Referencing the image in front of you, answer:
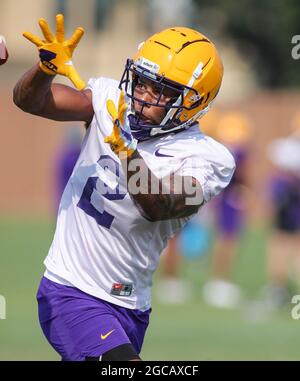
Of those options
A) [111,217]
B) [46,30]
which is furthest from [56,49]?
[111,217]

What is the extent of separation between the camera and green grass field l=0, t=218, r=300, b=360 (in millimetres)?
7277

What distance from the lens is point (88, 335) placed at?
4141mm

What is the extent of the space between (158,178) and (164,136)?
16.8 inches

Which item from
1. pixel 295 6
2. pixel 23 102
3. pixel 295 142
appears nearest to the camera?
pixel 23 102

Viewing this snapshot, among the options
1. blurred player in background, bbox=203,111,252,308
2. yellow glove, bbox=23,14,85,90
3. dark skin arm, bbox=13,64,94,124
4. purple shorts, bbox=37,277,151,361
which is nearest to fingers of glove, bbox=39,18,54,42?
yellow glove, bbox=23,14,85,90

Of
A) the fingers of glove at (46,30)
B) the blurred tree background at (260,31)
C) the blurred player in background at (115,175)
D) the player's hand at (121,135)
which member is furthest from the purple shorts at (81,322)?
the blurred tree background at (260,31)

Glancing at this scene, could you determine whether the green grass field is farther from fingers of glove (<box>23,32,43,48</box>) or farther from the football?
fingers of glove (<box>23,32,43,48</box>)

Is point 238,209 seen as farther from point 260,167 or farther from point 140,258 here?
point 260,167

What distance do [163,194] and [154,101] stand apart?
489 mm

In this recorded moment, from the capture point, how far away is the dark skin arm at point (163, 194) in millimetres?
3912

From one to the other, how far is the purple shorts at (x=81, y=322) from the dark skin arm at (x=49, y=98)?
2.43 ft

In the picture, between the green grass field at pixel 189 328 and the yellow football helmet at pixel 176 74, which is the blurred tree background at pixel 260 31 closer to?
the green grass field at pixel 189 328

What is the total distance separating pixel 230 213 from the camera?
10.9 m
